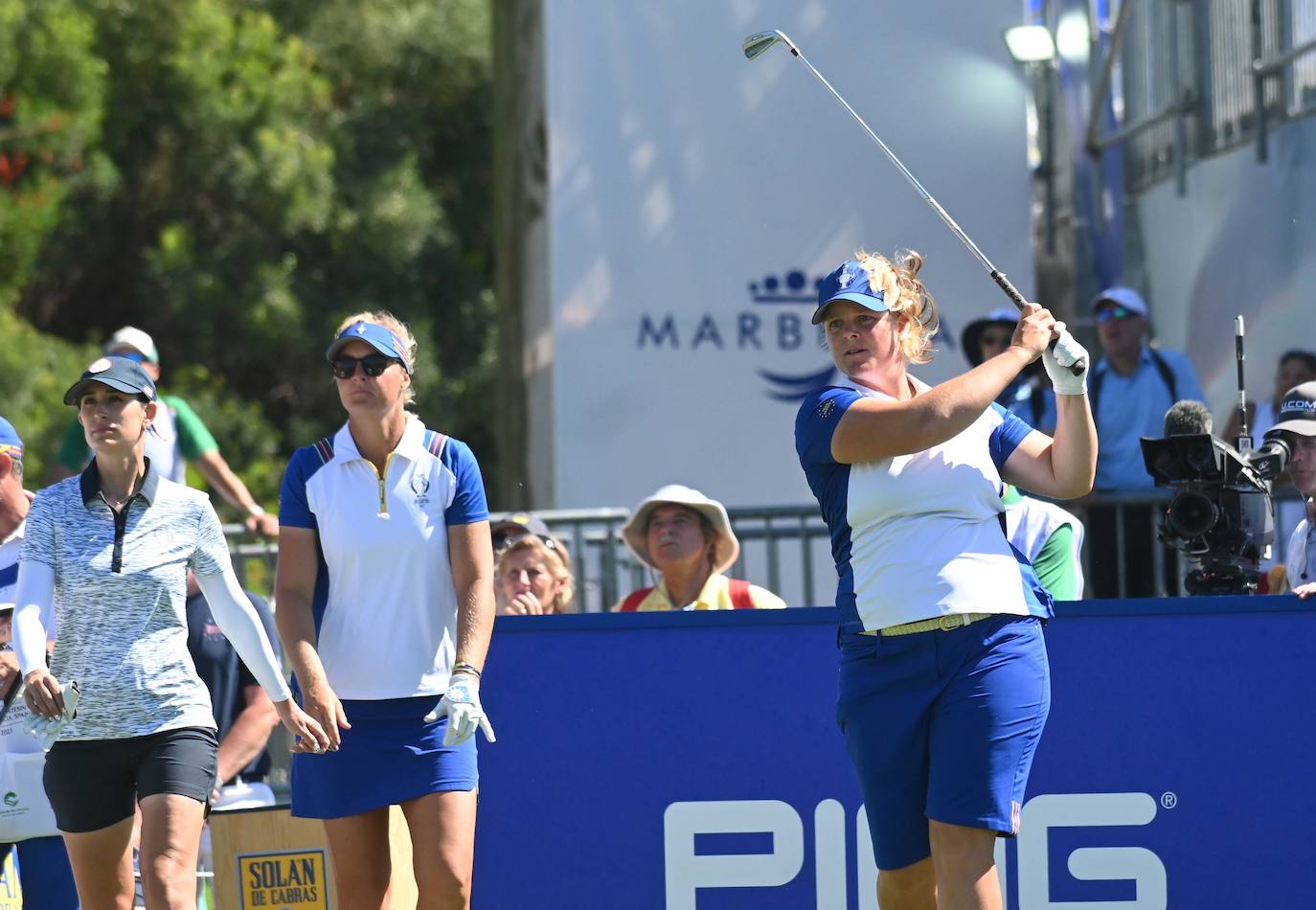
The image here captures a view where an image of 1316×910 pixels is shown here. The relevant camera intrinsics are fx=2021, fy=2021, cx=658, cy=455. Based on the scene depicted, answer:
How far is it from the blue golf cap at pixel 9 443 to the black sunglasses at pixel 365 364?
1411 mm

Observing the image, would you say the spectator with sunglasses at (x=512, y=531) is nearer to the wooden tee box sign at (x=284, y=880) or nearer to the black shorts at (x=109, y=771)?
the wooden tee box sign at (x=284, y=880)

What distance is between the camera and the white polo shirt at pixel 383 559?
536 centimetres

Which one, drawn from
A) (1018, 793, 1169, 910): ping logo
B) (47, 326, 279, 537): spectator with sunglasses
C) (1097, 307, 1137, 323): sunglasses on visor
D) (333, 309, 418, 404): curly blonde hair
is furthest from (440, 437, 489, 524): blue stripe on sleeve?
(1097, 307, 1137, 323): sunglasses on visor

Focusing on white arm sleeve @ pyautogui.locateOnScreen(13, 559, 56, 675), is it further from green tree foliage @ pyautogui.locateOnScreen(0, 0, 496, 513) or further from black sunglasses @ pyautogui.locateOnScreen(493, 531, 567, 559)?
green tree foliage @ pyautogui.locateOnScreen(0, 0, 496, 513)

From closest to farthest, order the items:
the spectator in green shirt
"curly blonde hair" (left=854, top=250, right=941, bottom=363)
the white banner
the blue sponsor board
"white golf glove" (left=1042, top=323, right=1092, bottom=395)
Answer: "white golf glove" (left=1042, top=323, right=1092, bottom=395) → "curly blonde hair" (left=854, top=250, right=941, bottom=363) → the blue sponsor board → the spectator in green shirt → the white banner

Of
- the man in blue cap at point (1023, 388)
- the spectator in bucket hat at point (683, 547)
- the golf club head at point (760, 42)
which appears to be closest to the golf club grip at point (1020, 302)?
the golf club head at point (760, 42)

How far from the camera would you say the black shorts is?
17.4ft

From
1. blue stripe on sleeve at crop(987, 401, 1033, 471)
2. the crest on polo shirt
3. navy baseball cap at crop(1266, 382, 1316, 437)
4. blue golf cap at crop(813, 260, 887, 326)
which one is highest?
blue golf cap at crop(813, 260, 887, 326)

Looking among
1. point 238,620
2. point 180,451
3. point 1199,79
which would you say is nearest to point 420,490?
point 238,620

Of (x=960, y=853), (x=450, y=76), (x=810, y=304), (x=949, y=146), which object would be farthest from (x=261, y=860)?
(x=450, y=76)

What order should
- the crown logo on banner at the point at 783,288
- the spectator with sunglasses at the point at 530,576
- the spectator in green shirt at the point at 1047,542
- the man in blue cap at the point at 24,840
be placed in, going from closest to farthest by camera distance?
→ the man in blue cap at the point at 24,840 → the spectator in green shirt at the point at 1047,542 → the spectator with sunglasses at the point at 530,576 → the crown logo on banner at the point at 783,288

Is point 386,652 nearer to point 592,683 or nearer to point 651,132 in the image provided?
point 592,683

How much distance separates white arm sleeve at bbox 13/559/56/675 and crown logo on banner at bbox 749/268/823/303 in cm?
653

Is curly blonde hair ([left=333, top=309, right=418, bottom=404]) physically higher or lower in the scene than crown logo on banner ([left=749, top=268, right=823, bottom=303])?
lower
